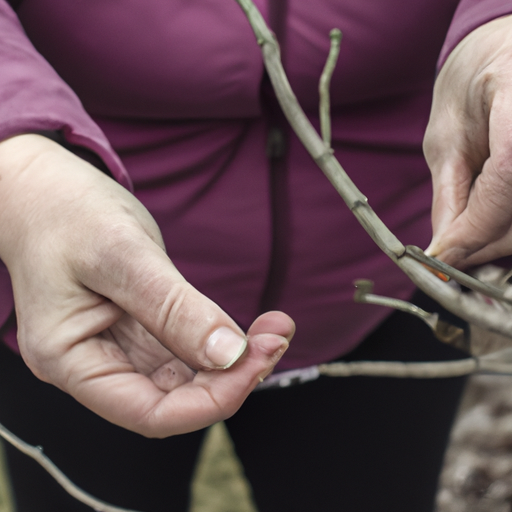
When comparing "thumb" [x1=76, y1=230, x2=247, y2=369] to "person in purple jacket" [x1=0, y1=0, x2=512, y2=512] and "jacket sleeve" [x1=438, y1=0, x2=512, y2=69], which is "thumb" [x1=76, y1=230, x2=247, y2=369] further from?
"jacket sleeve" [x1=438, y1=0, x2=512, y2=69]

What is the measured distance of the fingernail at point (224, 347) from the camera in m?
0.15

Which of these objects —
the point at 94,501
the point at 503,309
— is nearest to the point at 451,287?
the point at 503,309

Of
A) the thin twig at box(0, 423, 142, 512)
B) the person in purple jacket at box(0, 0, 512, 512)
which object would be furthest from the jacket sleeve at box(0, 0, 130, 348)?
the thin twig at box(0, 423, 142, 512)

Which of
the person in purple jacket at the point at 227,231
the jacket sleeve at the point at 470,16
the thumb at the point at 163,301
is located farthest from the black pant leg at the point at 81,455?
the jacket sleeve at the point at 470,16

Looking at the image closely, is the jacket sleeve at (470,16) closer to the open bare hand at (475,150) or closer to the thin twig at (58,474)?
the open bare hand at (475,150)

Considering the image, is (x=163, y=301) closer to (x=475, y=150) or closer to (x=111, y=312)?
(x=111, y=312)

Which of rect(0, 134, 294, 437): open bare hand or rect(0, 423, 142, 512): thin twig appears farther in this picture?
rect(0, 423, 142, 512): thin twig

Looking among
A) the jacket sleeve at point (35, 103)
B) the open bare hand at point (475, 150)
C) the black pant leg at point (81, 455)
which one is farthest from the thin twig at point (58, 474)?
the open bare hand at point (475, 150)

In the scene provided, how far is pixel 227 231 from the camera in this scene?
0.85 feet

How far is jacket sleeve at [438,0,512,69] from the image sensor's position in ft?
0.66

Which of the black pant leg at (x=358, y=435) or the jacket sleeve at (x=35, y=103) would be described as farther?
the black pant leg at (x=358, y=435)

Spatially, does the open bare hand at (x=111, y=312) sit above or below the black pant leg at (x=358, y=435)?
above

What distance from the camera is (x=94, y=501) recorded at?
0.29 meters

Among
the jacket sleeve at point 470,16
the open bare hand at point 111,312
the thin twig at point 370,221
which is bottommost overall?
the open bare hand at point 111,312
